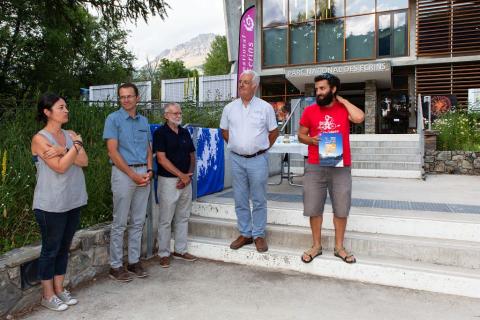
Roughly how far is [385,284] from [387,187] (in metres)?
3.43

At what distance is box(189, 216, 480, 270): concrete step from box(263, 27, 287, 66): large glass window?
1293 centimetres

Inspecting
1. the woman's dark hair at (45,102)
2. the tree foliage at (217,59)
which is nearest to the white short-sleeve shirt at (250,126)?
the woman's dark hair at (45,102)

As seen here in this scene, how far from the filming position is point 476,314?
2.86 metres

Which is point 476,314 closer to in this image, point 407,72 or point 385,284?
point 385,284

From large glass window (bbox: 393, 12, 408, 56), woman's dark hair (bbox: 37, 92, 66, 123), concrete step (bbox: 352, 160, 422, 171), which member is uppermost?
large glass window (bbox: 393, 12, 408, 56)

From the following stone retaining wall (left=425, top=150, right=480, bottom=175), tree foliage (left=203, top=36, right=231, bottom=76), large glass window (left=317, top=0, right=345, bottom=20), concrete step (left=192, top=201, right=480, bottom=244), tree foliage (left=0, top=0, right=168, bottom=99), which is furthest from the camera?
tree foliage (left=203, top=36, right=231, bottom=76)

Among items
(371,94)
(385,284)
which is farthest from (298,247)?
(371,94)

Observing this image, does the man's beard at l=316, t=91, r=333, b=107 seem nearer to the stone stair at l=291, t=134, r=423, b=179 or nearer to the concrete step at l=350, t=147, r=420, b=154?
the stone stair at l=291, t=134, r=423, b=179

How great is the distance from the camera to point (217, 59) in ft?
153

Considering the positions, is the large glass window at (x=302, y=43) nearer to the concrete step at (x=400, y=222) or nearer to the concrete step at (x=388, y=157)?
the concrete step at (x=388, y=157)

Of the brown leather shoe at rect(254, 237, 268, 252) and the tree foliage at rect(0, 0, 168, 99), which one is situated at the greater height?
the tree foliage at rect(0, 0, 168, 99)

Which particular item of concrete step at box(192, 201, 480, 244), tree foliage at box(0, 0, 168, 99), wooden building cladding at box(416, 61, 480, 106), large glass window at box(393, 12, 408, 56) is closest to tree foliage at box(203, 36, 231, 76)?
tree foliage at box(0, 0, 168, 99)

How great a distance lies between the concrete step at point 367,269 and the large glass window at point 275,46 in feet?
43.6

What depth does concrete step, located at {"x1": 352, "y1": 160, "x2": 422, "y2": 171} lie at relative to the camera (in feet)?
27.3
